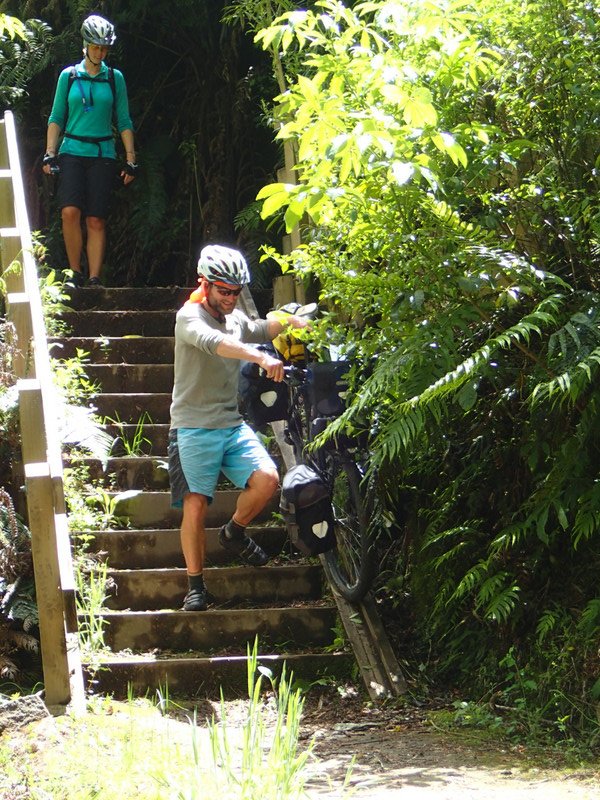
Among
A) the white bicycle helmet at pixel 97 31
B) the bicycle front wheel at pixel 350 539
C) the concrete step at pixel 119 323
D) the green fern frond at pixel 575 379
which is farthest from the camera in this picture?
the white bicycle helmet at pixel 97 31

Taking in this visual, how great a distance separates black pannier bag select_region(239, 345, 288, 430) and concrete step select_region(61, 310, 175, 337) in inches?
106

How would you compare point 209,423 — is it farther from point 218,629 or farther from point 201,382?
point 218,629

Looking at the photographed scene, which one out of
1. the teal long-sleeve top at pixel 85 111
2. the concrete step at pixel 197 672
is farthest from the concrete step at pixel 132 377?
the concrete step at pixel 197 672

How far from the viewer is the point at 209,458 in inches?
231

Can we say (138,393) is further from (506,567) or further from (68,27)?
(68,27)

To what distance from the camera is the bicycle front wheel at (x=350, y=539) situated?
5535mm

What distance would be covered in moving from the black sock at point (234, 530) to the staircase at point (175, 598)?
0.77ft

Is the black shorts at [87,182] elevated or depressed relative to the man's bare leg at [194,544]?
elevated

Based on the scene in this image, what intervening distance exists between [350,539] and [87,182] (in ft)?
15.1

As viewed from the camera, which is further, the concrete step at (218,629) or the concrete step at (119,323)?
the concrete step at (119,323)

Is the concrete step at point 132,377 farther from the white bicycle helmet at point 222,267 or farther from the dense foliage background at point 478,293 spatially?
the dense foliage background at point 478,293

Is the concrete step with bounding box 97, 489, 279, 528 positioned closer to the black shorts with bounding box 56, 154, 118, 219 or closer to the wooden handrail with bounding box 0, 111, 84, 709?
the wooden handrail with bounding box 0, 111, 84, 709

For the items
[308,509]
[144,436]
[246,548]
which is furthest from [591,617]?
[144,436]

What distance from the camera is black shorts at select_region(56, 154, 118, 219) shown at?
9039mm
